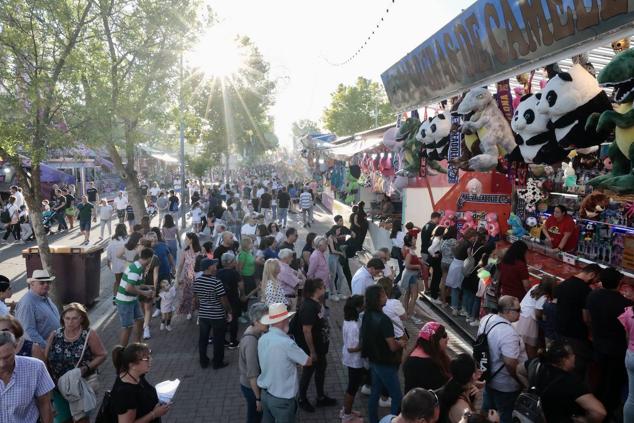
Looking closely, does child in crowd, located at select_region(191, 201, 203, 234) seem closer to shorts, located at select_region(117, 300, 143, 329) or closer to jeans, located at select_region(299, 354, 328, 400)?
shorts, located at select_region(117, 300, 143, 329)

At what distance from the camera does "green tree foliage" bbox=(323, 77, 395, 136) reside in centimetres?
5322

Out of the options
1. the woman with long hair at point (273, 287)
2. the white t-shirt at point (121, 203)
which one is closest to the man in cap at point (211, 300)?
the woman with long hair at point (273, 287)

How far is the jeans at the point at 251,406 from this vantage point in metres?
4.85

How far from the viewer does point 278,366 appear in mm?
4355

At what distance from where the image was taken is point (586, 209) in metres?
7.92

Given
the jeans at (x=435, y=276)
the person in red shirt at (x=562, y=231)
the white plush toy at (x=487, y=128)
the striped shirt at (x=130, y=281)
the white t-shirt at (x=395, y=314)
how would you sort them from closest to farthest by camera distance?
the white t-shirt at (x=395, y=314), the white plush toy at (x=487, y=128), the striped shirt at (x=130, y=281), the person in red shirt at (x=562, y=231), the jeans at (x=435, y=276)

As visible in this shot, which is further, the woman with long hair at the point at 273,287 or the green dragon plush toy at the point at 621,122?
the woman with long hair at the point at 273,287

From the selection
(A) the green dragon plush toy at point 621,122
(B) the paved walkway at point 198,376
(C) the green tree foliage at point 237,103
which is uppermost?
(C) the green tree foliage at point 237,103

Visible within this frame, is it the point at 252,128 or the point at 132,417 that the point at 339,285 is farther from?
the point at 252,128

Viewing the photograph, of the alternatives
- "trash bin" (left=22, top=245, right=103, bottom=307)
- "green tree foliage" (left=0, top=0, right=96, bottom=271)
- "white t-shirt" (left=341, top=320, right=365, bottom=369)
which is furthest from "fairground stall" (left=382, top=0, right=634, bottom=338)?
"trash bin" (left=22, top=245, right=103, bottom=307)

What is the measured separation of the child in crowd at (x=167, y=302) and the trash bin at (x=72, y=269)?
2.14m

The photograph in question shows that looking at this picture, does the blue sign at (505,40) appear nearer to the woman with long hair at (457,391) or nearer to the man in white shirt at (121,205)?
the woman with long hair at (457,391)

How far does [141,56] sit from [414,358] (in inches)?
365

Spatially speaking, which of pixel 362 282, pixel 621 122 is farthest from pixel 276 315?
pixel 621 122
